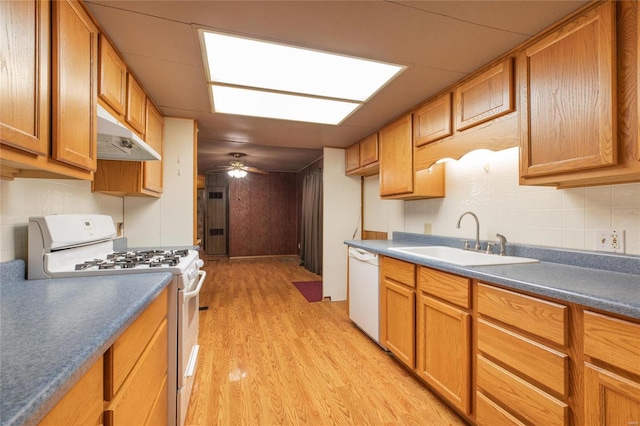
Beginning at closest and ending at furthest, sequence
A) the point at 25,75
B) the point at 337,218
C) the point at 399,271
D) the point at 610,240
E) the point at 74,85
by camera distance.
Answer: the point at 25,75 → the point at 74,85 → the point at 610,240 → the point at 399,271 → the point at 337,218

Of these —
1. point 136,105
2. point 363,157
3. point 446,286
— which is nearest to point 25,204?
point 136,105

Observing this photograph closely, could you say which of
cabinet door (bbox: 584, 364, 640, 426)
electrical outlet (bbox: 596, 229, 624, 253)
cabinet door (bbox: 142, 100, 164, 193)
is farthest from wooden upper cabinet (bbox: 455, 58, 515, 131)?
cabinet door (bbox: 142, 100, 164, 193)

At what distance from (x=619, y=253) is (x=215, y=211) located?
7616 millimetres

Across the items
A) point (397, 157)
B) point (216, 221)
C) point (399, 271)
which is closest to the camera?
point (399, 271)

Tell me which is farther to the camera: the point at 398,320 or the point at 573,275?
the point at 398,320

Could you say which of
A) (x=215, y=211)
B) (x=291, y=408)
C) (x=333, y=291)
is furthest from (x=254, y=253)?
(x=291, y=408)

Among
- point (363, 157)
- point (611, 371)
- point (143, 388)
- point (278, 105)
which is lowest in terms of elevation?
point (143, 388)

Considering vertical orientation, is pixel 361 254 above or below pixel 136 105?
below

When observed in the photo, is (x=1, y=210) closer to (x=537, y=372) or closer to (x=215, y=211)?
(x=537, y=372)

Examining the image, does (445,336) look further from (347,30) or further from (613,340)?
(347,30)

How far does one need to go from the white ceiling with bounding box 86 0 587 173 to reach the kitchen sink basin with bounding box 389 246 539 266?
1207 mm

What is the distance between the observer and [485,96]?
6.05ft

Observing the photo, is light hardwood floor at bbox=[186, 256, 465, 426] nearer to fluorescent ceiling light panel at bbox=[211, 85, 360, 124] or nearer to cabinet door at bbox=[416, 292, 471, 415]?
cabinet door at bbox=[416, 292, 471, 415]

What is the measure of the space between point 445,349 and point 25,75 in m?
2.23
